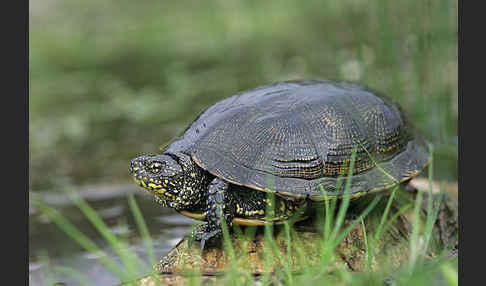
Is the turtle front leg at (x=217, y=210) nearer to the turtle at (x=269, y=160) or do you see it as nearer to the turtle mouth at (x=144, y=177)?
the turtle at (x=269, y=160)

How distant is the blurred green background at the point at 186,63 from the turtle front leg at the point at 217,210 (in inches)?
64.5

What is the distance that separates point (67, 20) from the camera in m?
11.4

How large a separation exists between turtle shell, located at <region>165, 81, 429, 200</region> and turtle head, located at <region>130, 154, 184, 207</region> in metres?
0.12

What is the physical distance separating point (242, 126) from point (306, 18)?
23.7ft

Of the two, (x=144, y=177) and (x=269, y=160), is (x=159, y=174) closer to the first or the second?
(x=144, y=177)

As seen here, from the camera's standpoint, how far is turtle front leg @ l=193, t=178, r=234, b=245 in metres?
2.41

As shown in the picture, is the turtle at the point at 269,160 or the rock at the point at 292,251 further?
the turtle at the point at 269,160

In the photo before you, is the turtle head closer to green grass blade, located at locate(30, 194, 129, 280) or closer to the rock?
the rock

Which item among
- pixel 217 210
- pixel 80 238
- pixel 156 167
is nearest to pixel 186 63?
pixel 156 167

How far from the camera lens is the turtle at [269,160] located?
97.9 inches

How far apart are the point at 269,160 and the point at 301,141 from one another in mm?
194

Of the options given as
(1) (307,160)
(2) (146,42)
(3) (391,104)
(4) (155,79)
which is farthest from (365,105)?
(2) (146,42)

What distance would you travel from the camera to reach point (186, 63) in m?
8.59

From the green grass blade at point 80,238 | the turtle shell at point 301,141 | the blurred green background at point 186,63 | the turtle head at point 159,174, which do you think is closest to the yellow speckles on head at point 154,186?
the turtle head at point 159,174
